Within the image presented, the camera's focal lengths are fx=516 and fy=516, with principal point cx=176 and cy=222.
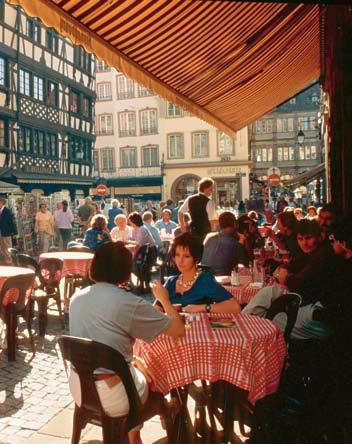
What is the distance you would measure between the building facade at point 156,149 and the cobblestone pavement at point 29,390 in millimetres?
33173

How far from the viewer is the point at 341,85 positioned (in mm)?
6344

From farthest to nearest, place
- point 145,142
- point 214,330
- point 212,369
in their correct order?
point 145,142 → point 214,330 → point 212,369

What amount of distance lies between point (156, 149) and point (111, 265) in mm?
39396

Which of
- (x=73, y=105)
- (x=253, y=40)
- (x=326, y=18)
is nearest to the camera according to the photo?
(x=253, y=40)

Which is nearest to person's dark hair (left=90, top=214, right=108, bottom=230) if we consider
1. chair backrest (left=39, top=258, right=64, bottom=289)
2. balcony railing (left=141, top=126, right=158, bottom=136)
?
chair backrest (left=39, top=258, right=64, bottom=289)

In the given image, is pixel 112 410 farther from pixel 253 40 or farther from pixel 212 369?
pixel 253 40

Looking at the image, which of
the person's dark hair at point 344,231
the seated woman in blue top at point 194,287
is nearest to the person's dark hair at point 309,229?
the person's dark hair at point 344,231

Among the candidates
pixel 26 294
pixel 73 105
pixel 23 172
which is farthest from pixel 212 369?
pixel 73 105

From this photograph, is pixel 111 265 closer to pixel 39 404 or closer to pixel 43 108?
pixel 39 404

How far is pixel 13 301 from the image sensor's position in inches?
230

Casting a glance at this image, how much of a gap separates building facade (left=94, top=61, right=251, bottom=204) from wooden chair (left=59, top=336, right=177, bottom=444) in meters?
35.6

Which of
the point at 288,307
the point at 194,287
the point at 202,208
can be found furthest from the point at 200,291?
the point at 202,208

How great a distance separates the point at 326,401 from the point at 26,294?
3.75 metres

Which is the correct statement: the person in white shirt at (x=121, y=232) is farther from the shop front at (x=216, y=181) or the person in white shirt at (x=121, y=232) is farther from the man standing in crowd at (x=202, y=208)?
the shop front at (x=216, y=181)
